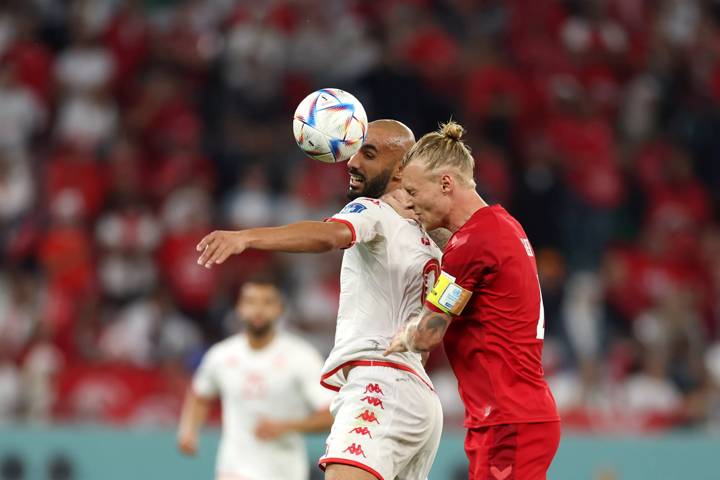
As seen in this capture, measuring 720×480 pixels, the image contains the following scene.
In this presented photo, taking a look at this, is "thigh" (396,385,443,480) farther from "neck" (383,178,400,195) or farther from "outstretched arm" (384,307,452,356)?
"neck" (383,178,400,195)

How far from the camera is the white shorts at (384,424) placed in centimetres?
561

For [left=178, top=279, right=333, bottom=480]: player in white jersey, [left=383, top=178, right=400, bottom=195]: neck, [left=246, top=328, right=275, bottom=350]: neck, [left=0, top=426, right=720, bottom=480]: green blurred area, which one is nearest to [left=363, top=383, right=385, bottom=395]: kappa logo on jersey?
[left=383, top=178, right=400, bottom=195]: neck

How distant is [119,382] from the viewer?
11.5 m

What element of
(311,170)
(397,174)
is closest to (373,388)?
(397,174)

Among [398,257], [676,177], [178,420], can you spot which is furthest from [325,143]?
[676,177]

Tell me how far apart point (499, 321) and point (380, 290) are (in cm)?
68

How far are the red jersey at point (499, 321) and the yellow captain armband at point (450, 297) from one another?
3cm

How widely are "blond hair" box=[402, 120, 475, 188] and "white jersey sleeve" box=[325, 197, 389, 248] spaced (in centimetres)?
28

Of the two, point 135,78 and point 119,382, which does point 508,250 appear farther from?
point 135,78

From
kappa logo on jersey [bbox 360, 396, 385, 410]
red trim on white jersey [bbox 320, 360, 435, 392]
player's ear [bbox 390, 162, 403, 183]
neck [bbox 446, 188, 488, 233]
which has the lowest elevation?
kappa logo on jersey [bbox 360, 396, 385, 410]

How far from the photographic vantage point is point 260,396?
8703 millimetres

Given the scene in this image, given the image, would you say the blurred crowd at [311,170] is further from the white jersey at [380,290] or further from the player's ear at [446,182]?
the player's ear at [446,182]

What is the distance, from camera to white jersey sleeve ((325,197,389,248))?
5520mm

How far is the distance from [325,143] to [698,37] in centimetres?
1037
